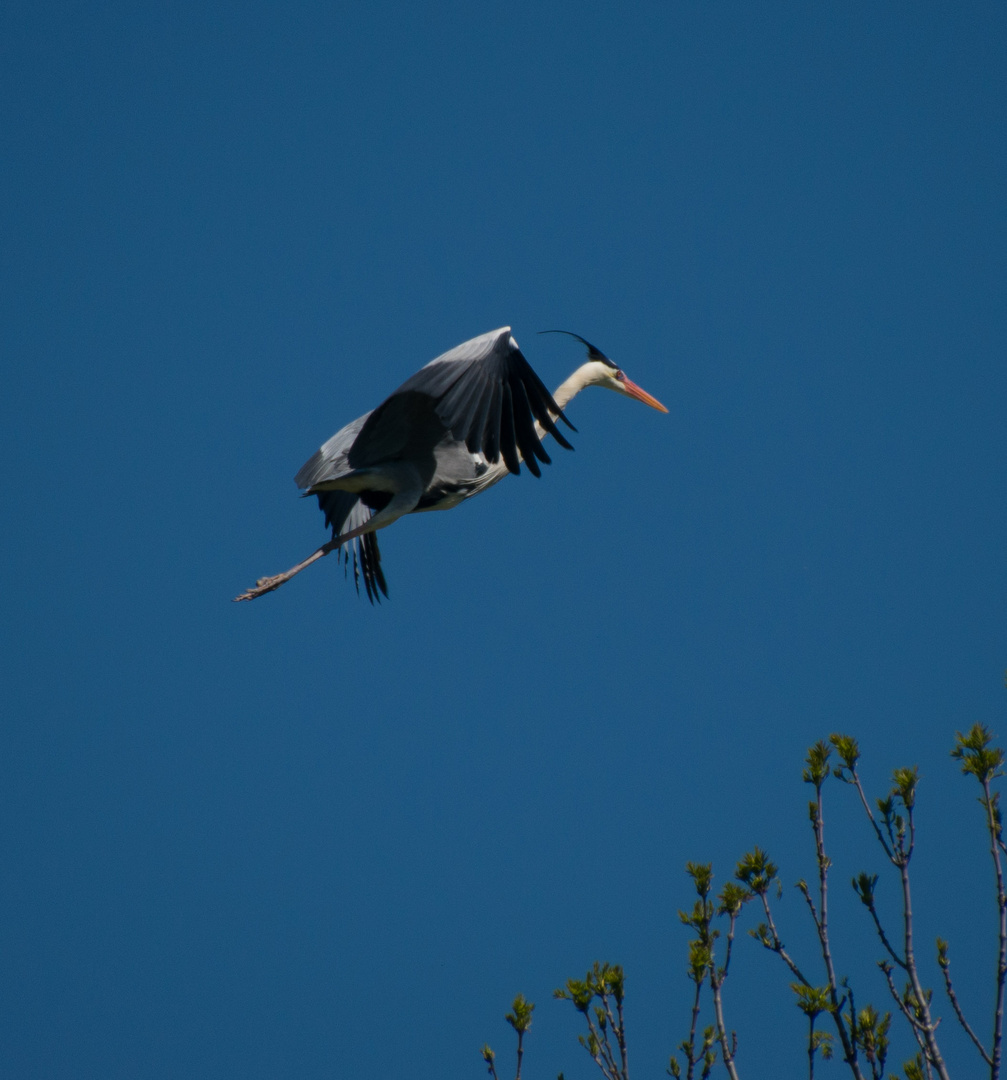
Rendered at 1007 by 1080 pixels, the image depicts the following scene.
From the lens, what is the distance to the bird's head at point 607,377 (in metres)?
9.66

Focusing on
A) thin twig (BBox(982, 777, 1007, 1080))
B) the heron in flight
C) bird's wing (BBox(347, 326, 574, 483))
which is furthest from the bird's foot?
thin twig (BBox(982, 777, 1007, 1080))

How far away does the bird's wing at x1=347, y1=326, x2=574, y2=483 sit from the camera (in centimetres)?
600

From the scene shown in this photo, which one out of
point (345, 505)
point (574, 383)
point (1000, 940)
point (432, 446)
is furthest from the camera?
point (574, 383)

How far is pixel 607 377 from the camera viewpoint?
9961 mm

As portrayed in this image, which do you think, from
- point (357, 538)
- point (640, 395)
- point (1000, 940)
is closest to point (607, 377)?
point (640, 395)

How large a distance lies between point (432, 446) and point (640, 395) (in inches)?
151

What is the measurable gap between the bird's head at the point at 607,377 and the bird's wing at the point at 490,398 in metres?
2.88

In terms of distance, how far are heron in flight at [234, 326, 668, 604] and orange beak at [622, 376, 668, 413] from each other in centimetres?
308

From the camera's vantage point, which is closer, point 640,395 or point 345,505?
point 345,505

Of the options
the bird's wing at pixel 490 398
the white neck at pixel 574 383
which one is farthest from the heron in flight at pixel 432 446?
the white neck at pixel 574 383

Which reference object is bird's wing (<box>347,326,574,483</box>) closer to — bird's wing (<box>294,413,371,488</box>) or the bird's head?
bird's wing (<box>294,413,371,488</box>)

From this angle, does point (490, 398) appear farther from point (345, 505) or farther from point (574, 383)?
point (574, 383)

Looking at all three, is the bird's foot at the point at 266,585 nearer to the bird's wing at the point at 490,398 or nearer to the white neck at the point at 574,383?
the bird's wing at the point at 490,398

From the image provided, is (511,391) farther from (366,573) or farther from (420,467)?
(366,573)
